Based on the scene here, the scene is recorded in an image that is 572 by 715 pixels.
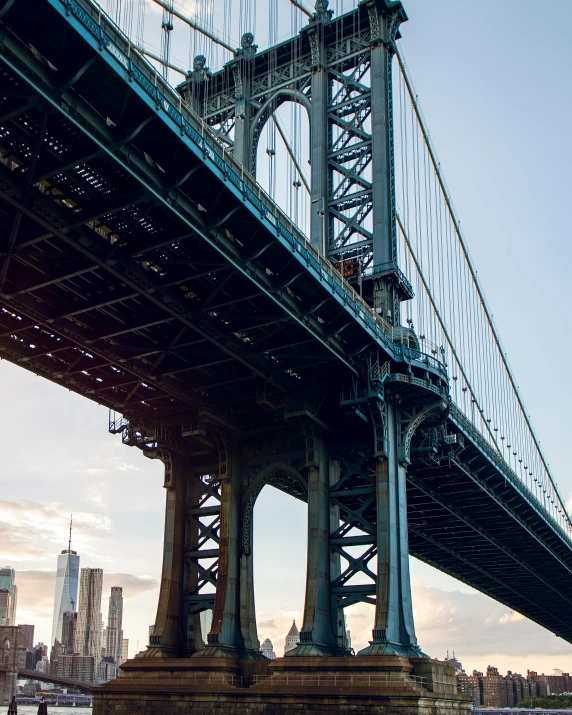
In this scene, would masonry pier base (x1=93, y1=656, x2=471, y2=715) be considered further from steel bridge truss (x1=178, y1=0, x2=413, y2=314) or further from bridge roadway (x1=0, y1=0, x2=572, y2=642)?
steel bridge truss (x1=178, y1=0, x2=413, y2=314)

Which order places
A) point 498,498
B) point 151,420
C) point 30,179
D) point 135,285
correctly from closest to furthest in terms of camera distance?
point 30,179, point 135,285, point 151,420, point 498,498

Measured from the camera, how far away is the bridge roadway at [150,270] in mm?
27438

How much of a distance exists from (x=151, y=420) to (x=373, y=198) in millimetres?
17952

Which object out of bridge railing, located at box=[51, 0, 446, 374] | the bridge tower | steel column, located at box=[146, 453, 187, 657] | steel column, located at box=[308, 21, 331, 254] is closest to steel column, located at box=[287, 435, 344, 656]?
the bridge tower

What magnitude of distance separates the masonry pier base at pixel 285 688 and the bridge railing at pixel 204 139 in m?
15.8

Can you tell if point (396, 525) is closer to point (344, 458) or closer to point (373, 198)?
point (344, 458)

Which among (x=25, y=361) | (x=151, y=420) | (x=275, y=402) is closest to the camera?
(x=25, y=361)

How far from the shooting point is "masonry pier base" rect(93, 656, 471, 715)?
129ft

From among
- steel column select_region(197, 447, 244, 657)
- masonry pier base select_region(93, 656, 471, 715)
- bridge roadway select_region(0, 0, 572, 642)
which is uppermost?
bridge roadway select_region(0, 0, 572, 642)

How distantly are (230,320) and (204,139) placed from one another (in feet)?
35.6

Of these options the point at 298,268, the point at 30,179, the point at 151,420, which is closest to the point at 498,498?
the point at 151,420

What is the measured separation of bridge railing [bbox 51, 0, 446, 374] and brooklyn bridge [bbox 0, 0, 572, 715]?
0.36 ft

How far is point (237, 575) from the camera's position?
48.8 metres

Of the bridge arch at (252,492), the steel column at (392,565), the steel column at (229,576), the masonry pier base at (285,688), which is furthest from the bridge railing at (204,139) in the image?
the masonry pier base at (285,688)
